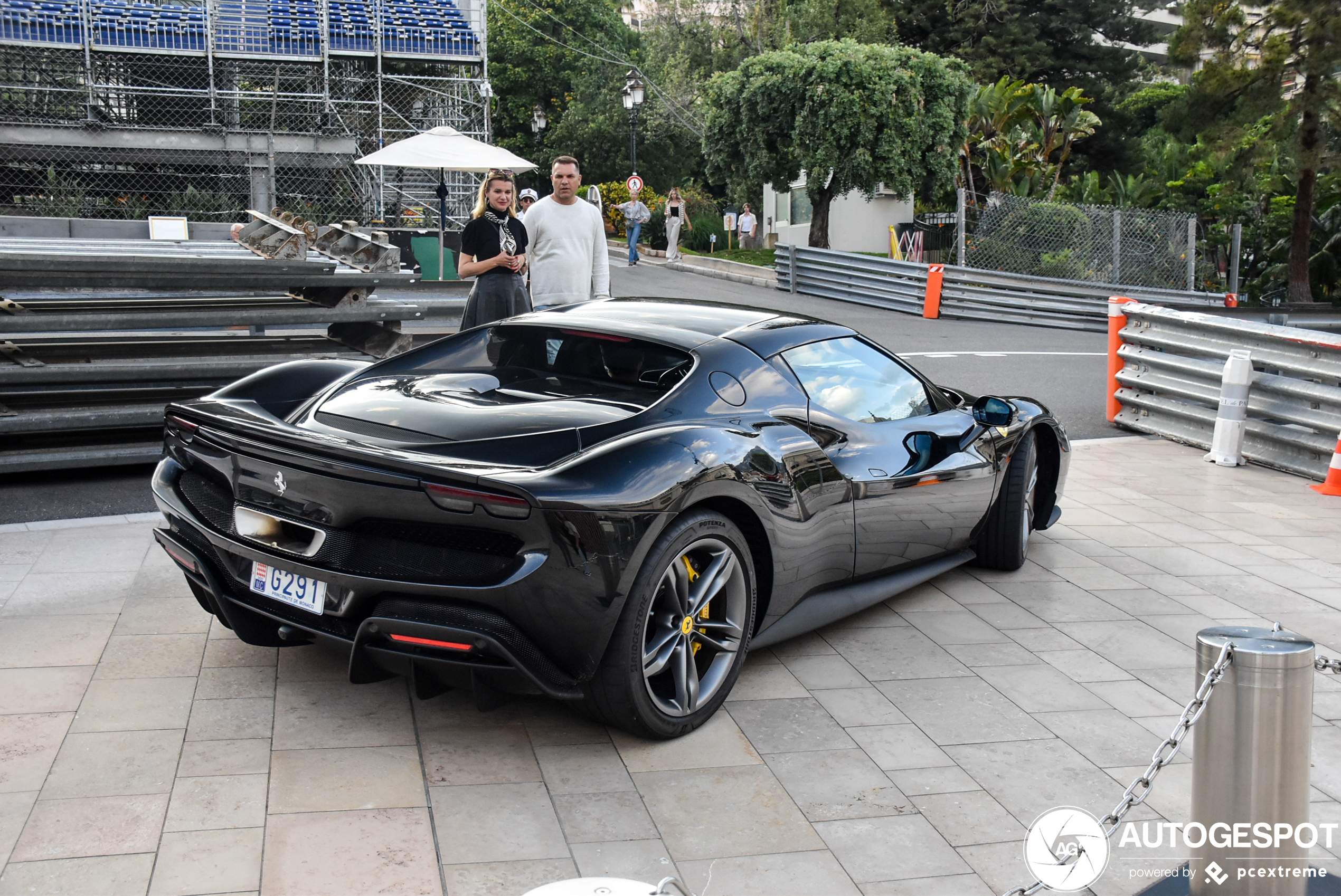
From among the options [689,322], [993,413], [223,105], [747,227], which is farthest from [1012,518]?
[747,227]

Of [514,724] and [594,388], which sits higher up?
[594,388]

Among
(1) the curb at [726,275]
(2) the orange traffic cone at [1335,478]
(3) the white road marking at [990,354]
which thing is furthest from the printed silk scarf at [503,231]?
(1) the curb at [726,275]

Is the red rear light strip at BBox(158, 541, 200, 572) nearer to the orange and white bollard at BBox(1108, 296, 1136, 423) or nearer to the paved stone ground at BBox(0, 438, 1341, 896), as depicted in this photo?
the paved stone ground at BBox(0, 438, 1341, 896)

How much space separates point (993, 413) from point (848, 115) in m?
19.5

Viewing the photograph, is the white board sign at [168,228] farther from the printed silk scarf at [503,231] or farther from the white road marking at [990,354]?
the printed silk scarf at [503,231]

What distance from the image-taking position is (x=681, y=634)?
146 inches

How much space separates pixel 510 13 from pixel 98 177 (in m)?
29.2

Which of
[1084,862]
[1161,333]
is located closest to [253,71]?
[1161,333]

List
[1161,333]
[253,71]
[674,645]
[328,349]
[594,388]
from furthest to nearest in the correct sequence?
[253,71], [1161,333], [328,349], [594,388], [674,645]

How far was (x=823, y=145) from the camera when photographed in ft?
78.4

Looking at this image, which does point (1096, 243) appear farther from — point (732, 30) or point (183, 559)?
point (732, 30)

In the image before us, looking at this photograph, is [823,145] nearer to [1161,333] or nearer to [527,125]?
[1161,333]

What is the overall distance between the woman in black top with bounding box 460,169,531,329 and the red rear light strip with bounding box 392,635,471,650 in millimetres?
4141

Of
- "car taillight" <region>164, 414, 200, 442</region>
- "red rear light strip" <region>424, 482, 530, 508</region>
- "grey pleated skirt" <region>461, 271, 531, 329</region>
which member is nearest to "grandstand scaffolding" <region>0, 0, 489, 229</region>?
"grey pleated skirt" <region>461, 271, 531, 329</region>
